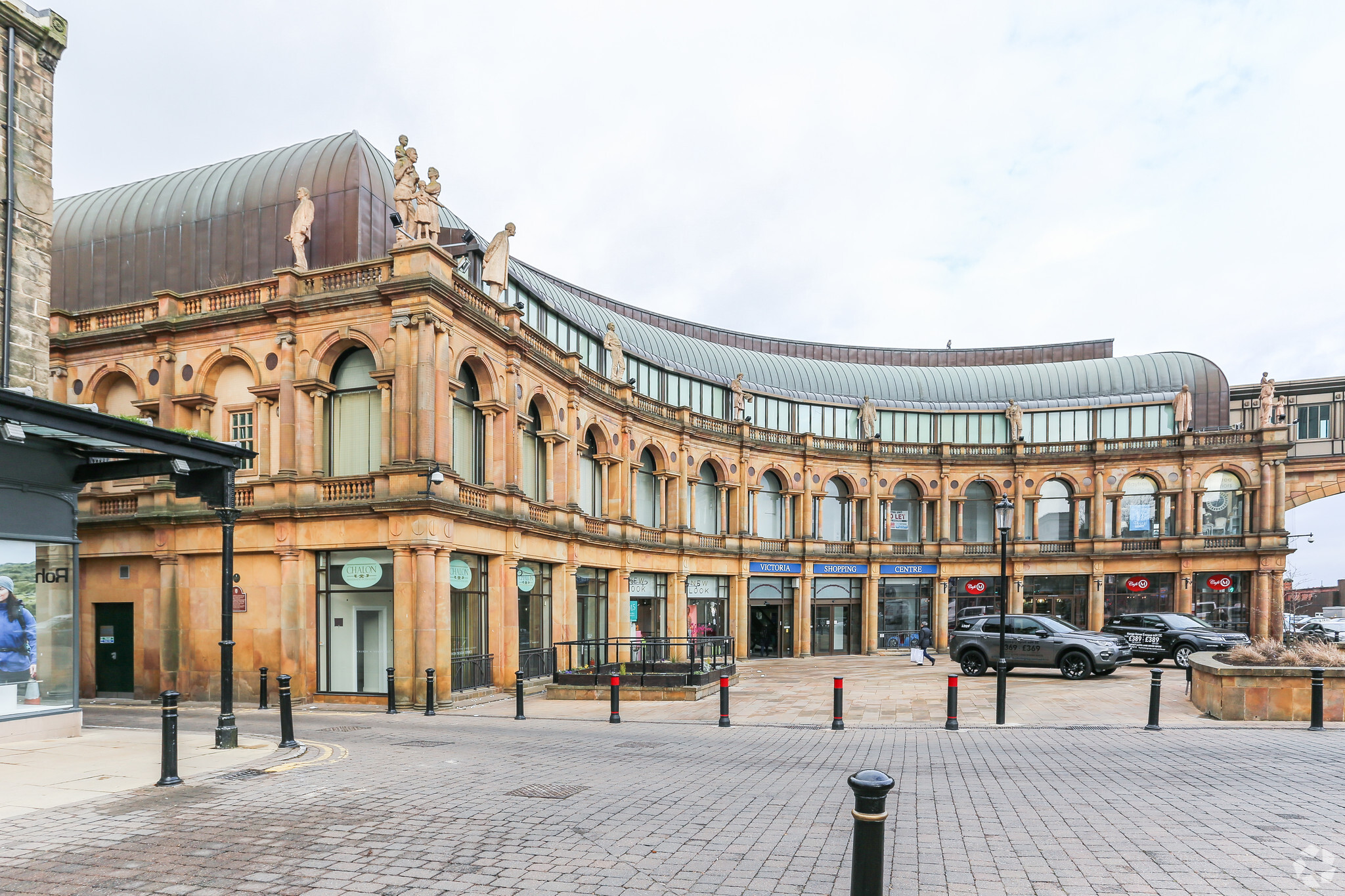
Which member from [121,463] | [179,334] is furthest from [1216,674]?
[179,334]

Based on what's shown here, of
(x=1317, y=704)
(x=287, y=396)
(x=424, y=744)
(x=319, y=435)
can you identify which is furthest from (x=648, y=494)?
(x=1317, y=704)

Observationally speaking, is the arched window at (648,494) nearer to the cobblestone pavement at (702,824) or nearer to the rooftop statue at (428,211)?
the rooftop statue at (428,211)

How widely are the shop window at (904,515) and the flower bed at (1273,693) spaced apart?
95.9ft

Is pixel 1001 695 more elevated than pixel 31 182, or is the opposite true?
pixel 31 182

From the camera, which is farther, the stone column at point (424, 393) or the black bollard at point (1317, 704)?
the stone column at point (424, 393)

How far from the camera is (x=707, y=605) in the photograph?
39.3 metres

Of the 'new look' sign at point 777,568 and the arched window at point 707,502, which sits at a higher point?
the arched window at point 707,502

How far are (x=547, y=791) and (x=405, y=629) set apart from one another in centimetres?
1075

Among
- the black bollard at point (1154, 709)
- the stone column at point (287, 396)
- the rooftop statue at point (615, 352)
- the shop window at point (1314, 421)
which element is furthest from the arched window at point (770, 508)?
the shop window at point (1314, 421)

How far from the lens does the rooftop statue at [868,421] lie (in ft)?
150

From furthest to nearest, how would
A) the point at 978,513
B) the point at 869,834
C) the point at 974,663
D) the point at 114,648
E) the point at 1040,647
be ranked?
the point at 978,513, the point at 974,663, the point at 1040,647, the point at 114,648, the point at 869,834

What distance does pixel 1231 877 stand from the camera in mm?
6633

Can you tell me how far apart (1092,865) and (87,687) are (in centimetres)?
2497

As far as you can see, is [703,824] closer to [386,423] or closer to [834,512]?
[386,423]
